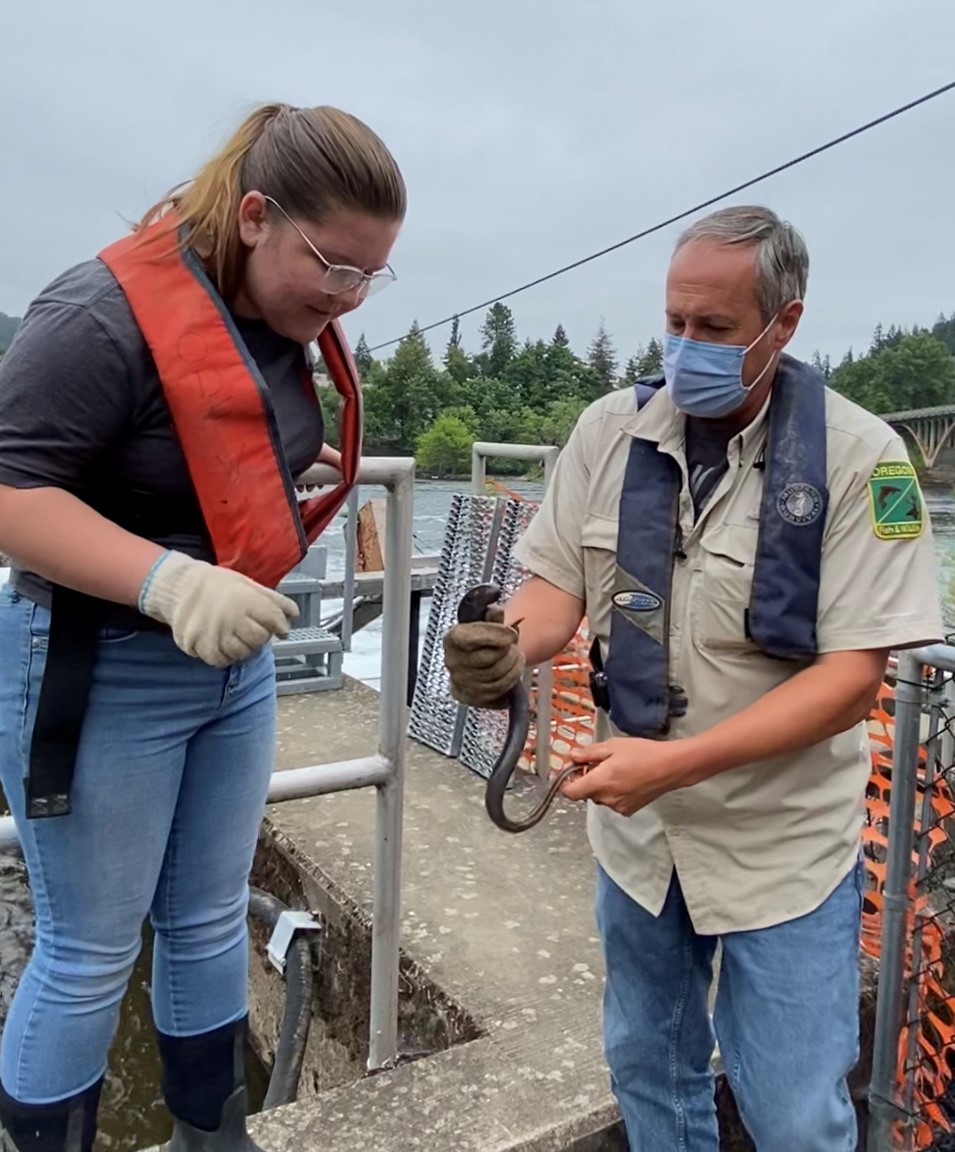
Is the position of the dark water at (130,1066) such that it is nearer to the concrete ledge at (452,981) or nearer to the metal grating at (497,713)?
the concrete ledge at (452,981)

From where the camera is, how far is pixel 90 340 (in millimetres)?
1293

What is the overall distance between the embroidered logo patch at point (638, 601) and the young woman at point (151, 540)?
58cm

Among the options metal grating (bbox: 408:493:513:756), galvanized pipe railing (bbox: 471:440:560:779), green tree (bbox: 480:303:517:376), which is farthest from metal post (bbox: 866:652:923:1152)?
green tree (bbox: 480:303:517:376)

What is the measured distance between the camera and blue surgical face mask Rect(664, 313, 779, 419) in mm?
1665

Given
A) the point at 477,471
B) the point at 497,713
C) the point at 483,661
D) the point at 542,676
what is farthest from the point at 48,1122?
the point at 477,471

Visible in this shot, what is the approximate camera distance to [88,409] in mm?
1296

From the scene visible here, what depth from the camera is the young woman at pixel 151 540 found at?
4.24ft

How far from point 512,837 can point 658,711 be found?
7.51 feet

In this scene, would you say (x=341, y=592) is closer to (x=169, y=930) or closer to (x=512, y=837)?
(x=512, y=837)

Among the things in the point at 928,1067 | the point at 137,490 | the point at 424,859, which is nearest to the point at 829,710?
the point at 137,490

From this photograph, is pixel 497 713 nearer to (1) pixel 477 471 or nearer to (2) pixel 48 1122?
(1) pixel 477 471

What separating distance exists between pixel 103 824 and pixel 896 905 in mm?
1710

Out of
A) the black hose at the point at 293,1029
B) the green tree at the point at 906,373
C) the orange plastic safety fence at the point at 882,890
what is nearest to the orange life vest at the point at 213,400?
the orange plastic safety fence at the point at 882,890

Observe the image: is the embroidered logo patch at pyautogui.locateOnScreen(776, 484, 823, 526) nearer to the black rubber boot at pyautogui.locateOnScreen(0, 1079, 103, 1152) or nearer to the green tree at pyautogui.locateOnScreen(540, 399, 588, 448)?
the black rubber boot at pyautogui.locateOnScreen(0, 1079, 103, 1152)
